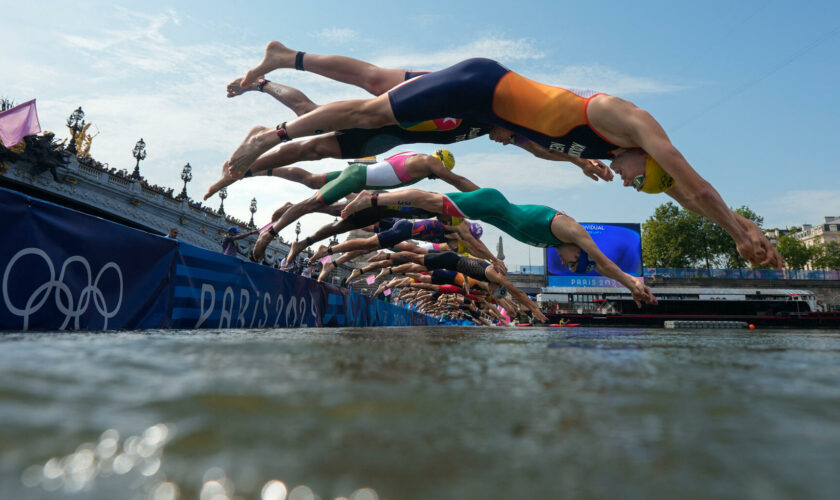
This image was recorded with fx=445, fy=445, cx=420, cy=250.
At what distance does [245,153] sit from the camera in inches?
133

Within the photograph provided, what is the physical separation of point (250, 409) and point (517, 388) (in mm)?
376

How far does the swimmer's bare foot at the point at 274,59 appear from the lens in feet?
13.2

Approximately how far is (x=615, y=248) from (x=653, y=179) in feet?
94.7

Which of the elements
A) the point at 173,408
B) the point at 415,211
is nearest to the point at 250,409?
the point at 173,408

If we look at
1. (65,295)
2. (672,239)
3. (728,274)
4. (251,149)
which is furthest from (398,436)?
(672,239)

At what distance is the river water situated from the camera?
30cm

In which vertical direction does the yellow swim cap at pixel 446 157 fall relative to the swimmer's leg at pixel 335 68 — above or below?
above

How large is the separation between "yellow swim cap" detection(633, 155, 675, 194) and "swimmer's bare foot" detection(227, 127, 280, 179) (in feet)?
8.50

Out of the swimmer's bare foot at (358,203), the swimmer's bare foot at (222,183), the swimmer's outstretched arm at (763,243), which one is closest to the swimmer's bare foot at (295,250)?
the swimmer's bare foot at (358,203)

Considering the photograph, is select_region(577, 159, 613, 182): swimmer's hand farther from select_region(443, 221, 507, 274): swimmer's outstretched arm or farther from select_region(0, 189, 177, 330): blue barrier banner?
select_region(0, 189, 177, 330): blue barrier banner

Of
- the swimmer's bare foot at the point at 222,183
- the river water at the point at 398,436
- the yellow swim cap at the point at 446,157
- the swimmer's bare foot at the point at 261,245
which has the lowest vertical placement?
the river water at the point at 398,436

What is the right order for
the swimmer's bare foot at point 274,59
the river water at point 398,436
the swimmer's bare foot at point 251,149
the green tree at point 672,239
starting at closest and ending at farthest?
the river water at point 398,436, the swimmer's bare foot at point 251,149, the swimmer's bare foot at point 274,59, the green tree at point 672,239

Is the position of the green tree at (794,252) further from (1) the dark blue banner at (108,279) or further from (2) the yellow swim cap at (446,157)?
(1) the dark blue banner at (108,279)

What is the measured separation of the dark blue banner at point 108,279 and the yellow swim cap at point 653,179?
12.7 feet
